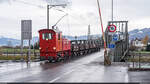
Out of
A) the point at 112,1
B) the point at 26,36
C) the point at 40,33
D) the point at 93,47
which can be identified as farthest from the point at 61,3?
the point at 93,47

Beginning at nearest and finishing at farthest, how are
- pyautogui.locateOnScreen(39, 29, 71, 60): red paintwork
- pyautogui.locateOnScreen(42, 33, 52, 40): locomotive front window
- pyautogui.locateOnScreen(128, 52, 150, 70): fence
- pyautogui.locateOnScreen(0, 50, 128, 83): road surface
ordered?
pyautogui.locateOnScreen(0, 50, 128, 83): road surface < pyautogui.locateOnScreen(128, 52, 150, 70): fence < pyautogui.locateOnScreen(39, 29, 71, 60): red paintwork < pyautogui.locateOnScreen(42, 33, 52, 40): locomotive front window

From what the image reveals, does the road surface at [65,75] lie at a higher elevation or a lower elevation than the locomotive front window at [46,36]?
lower

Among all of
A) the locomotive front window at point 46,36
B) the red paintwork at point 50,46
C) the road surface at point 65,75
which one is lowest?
the road surface at point 65,75

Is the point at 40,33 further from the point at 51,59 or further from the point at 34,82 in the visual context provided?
the point at 34,82

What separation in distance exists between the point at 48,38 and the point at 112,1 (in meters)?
13.5

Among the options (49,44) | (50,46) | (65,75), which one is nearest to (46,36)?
(49,44)

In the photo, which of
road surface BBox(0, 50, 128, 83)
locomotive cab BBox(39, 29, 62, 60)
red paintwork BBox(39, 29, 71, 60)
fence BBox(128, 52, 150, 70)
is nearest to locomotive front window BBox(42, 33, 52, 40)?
locomotive cab BBox(39, 29, 62, 60)

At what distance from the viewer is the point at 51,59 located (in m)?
30.1

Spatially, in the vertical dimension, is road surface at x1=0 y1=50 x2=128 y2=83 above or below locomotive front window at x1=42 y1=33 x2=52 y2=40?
below

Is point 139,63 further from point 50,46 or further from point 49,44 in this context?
point 49,44

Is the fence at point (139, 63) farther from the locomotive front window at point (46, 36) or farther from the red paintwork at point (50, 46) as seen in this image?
the locomotive front window at point (46, 36)

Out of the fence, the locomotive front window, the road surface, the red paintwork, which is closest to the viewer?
the road surface

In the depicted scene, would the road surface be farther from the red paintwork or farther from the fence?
the red paintwork

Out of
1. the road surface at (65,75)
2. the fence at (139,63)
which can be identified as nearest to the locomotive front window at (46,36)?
the road surface at (65,75)
